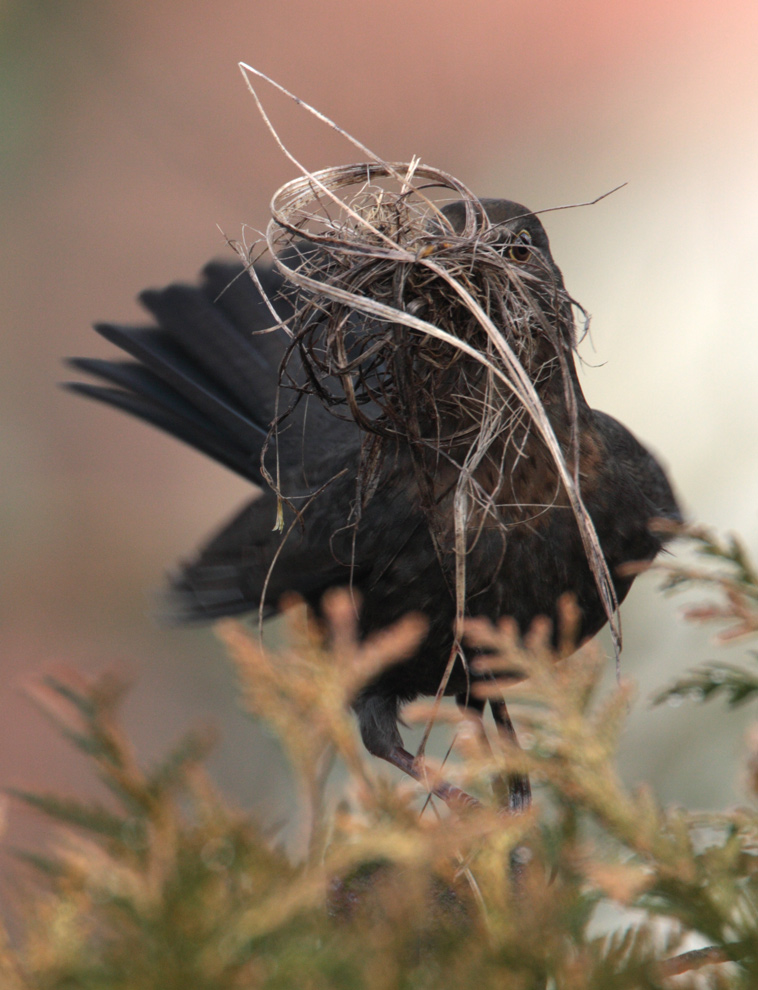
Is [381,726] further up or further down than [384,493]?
further down

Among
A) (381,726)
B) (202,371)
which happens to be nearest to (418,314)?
(381,726)

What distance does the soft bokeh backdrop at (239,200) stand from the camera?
15.1ft

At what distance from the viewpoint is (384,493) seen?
7.30 ft

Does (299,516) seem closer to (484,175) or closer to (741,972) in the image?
(741,972)

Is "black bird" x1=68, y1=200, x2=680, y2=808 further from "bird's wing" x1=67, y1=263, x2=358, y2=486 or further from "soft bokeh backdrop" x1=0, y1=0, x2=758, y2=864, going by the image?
"soft bokeh backdrop" x1=0, y1=0, x2=758, y2=864

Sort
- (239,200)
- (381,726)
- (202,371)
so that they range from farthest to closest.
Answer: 1. (239,200)
2. (202,371)
3. (381,726)

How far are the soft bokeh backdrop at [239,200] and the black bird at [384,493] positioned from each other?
1.80 m

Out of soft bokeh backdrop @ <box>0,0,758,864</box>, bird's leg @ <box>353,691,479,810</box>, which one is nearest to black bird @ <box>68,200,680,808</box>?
bird's leg @ <box>353,691,479,810</box>

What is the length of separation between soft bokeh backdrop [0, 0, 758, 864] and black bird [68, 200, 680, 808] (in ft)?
5.91

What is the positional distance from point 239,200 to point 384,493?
4.14 metres

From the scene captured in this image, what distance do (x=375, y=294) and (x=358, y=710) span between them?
1288 millimetres

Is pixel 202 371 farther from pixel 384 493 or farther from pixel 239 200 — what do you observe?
pixel 239 200

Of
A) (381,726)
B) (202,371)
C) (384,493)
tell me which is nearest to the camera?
(384,493)

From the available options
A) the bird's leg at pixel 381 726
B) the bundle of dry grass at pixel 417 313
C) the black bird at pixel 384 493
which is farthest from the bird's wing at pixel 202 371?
the bundle of dry grass at pixel 417 313
